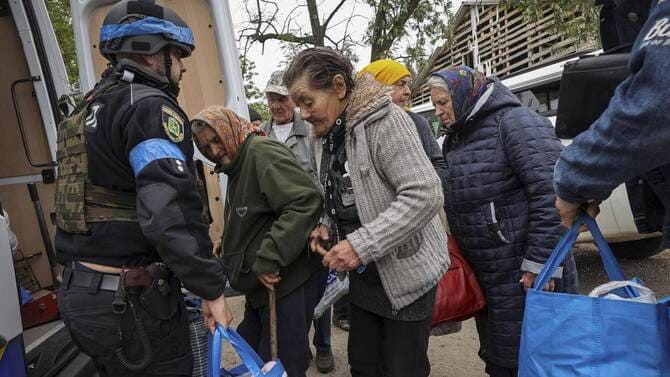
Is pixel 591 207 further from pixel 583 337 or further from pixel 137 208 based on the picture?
pixel 137 208

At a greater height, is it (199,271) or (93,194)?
(93,194)

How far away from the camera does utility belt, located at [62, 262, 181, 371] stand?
1.70 m

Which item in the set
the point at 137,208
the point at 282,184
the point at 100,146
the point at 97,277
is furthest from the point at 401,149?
the point at 97,277

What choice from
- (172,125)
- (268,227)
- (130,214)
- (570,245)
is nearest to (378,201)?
(268,227)

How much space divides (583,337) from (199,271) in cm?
115

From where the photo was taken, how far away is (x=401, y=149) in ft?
5.74

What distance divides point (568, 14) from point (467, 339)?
7.90 m

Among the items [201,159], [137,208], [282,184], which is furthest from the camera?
[201,159]

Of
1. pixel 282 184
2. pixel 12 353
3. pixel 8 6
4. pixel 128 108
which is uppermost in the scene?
pixel 8 6

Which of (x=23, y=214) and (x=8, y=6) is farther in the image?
(x=23, y=214)

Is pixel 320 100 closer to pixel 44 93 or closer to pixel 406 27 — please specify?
pixel 44 93

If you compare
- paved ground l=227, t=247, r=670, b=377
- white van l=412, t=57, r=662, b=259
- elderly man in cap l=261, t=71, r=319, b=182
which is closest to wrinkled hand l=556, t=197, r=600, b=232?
paved ground l=227, t=247, r=670, b=377

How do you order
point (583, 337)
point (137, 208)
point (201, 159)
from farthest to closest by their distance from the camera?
1. point (201, 159)
2. point (137, 208)
3. point (583, 337)

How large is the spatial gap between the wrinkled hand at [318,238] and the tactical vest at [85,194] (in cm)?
68
